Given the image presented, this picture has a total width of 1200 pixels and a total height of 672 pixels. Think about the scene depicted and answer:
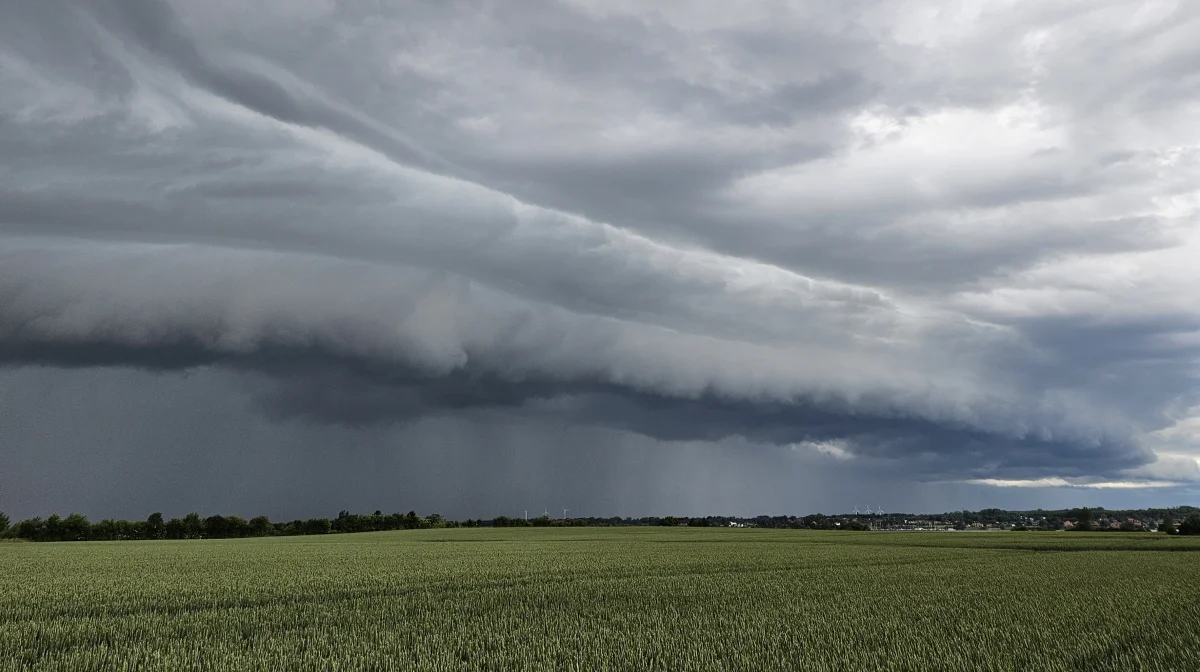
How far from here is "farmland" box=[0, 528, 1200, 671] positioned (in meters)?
15.5

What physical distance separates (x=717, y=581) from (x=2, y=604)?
93.6 ft

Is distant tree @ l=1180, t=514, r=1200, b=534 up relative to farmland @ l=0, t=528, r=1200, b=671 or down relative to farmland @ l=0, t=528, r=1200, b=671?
down

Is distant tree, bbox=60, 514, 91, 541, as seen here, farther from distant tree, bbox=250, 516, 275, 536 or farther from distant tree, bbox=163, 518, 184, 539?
distant tree, bbox=250, 516, 275, 536

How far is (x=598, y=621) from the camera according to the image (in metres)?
21.0

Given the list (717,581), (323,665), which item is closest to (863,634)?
(323,665)

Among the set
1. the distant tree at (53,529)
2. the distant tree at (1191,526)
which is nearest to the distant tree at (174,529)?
the distant tree at (53,529)

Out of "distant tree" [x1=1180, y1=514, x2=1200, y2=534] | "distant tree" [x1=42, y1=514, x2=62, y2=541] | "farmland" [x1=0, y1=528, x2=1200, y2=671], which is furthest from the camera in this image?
"distant tree" [x1=42, y1=514, x2=62, y2=541]

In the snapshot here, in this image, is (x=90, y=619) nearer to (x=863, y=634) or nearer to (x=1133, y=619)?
(x=863, y=634)

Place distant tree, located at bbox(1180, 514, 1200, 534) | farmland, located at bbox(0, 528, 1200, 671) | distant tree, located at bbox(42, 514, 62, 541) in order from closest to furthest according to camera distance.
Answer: farmland, located at bbox(0, 528, 1200, 671)
distant tree, located at bbox(1180, 514, 1200, 534)
distant tree, located at bbox(42, 514, 62, 541)

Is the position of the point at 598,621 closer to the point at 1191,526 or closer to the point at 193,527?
the point at 1191,526

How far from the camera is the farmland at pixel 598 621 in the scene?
1548 centimetres

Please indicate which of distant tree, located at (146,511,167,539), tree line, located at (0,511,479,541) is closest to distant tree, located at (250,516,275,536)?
tree line, located at (0,511,479,541)

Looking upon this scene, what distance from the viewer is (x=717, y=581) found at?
1345 inches

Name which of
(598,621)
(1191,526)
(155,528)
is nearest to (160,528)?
(155,528)
